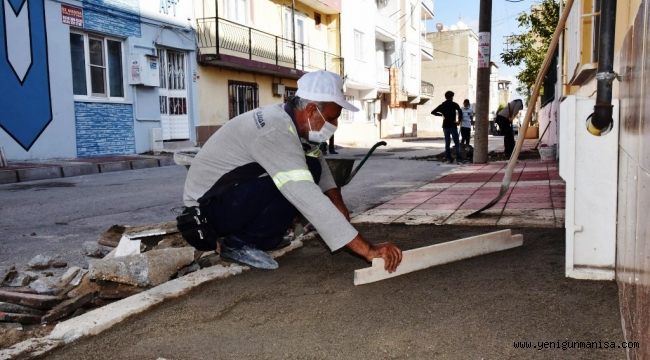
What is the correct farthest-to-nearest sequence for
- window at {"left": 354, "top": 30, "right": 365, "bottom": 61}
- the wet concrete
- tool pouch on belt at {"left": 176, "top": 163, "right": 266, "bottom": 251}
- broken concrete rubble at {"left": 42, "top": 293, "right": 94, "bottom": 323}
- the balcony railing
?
1. the balcony railing
2. window at {"left": 354, "top": 30, "right": 365, "bottom": 61}
3. tool pouch on belt at {"left": 176, "top": 163, "right": 266, "bottom": 251}
4. broken concrete rubble at {"left": 42, "top": 293, "right": 94, "bottom": 323}
5. the wet concrete

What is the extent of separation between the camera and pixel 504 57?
62.7ft

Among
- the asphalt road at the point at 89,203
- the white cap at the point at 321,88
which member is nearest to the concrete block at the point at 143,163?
the asphalt road at the point at 89,203

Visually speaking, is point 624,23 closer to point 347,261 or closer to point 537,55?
point 347,261

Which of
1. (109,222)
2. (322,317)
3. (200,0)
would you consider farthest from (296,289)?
(200,0)

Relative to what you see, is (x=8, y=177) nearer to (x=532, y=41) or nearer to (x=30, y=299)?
(x=30, y=299)

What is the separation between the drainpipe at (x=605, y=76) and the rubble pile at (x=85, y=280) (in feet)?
7.17

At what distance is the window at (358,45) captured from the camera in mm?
28728

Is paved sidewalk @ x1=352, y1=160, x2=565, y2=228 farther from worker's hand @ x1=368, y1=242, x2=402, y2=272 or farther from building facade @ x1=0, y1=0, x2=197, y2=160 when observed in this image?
building facade @ x1=0, y1=0, x2=197, y2=160

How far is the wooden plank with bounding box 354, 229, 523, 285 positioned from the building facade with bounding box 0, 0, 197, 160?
10.8 meters

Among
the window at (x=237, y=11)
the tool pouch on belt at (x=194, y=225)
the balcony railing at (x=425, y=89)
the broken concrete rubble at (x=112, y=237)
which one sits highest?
the window at (x=237, y=11)

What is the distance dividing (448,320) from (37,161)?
11.6 metres

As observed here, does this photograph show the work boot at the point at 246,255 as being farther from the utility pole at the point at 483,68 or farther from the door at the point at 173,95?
the door at the point at 173,95

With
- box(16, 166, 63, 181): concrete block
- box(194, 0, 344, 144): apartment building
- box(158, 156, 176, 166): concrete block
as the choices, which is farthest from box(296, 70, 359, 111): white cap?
box(194, 0, 344, 144): apartment building

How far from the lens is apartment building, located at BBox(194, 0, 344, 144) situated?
696 inches
